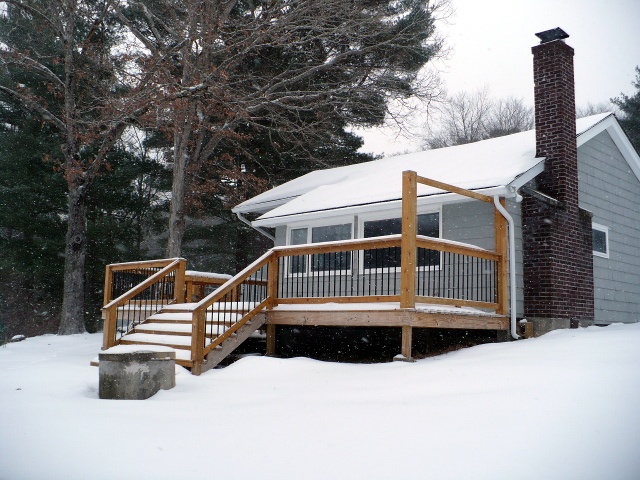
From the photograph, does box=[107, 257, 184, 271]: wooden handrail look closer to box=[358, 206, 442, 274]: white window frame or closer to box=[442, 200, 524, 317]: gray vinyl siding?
box=[358, 206, 442, 274]: white window frame

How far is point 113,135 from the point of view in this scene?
59.2ft

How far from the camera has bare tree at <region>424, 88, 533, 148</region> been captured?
34.8m

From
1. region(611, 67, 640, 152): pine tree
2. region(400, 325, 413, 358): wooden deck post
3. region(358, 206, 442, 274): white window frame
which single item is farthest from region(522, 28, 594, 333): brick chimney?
region(611, 67, 640, 152): pine tree

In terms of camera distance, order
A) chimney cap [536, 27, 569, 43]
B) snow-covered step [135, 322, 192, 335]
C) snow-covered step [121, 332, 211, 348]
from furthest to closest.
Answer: chimney cap [536, 27, 569, 43]
snow-covered step [135, 322, 192, 335]
snow-covered step [121, 332, 211, 348]

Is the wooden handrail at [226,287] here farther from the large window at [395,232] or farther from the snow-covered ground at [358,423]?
the large window at [395,232]

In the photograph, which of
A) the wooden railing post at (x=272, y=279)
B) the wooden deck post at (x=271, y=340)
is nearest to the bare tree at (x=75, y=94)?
the wooden railing post at (x=272, y=279)

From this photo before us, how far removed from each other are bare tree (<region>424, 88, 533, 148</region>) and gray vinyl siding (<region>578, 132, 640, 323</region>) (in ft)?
71.8

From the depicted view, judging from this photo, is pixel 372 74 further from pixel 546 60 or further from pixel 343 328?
pixel 343 328

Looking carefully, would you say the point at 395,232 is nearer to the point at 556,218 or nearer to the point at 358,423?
the point at 556,218

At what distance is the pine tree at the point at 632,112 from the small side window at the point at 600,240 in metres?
15.9

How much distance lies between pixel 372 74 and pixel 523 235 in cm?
1075

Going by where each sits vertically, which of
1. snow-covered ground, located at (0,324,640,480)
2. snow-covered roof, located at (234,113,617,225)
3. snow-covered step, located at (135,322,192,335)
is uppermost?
snow-covered roof, located at (234,113,617,225)

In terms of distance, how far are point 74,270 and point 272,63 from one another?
9021mm

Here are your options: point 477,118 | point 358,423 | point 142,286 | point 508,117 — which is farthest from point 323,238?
point 508,117
